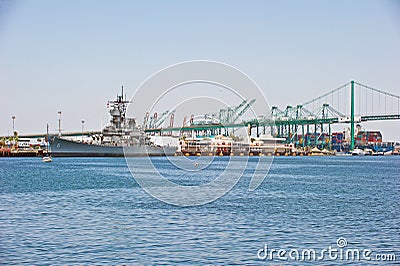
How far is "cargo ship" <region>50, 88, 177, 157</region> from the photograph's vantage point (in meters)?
113

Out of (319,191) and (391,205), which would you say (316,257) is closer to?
(391,205)

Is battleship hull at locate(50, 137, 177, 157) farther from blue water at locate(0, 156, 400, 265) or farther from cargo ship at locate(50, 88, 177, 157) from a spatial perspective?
blue water at locate(0, 156, 400, 265)

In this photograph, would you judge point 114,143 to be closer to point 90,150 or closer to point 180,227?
point 90,150

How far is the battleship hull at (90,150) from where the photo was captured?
113m

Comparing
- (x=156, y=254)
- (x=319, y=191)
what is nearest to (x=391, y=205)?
(x=319, y=191)

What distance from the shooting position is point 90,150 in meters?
115

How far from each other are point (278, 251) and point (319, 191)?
2178 cm

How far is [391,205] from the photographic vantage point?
2864 cm
